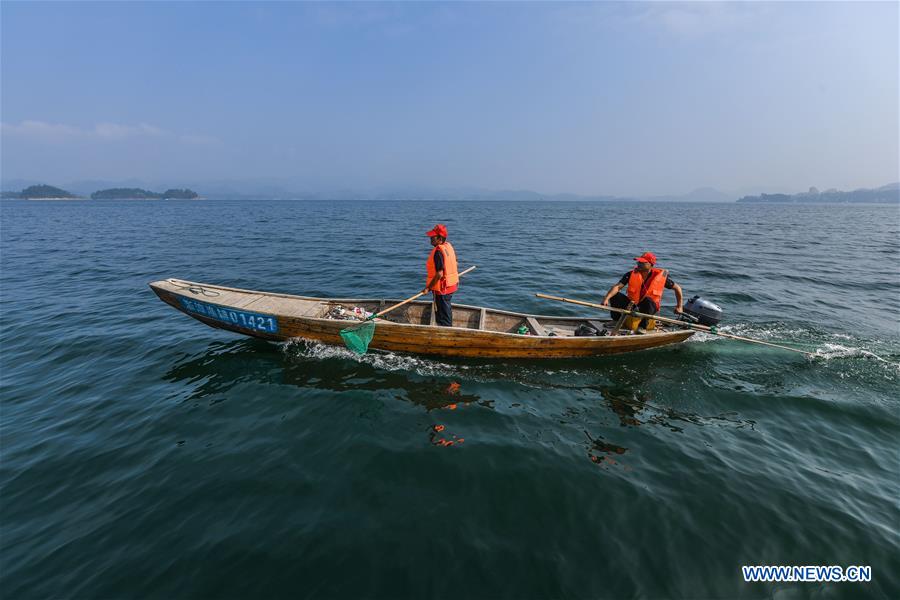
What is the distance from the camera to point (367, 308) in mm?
12164

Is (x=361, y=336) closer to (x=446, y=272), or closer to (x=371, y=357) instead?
(x=371, y=357)

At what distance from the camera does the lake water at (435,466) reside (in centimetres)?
484

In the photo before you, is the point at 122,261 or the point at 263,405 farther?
the point at 122,261

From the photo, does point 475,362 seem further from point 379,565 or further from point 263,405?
point 379,565

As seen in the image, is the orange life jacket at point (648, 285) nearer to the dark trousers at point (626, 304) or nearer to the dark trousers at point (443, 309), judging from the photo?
the dark trousers at point (626, 304)

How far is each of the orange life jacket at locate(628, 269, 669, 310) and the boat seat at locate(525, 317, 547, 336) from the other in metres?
2.73

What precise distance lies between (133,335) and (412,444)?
35.6ft

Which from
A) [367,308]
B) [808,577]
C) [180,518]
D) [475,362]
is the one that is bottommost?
[808,577]

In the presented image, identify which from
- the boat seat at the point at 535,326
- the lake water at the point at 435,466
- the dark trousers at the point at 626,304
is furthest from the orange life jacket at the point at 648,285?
the boat seat at the point at 535,326

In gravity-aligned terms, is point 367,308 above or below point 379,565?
above

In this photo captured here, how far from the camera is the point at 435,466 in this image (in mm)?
6574

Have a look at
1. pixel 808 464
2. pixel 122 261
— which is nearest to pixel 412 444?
pixel 808 464

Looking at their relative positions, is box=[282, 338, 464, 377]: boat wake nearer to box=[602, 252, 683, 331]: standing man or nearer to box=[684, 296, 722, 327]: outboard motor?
box=[602, 252, 683, 331]: standing man

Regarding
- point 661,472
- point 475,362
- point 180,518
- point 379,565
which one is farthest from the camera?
point 475,362
